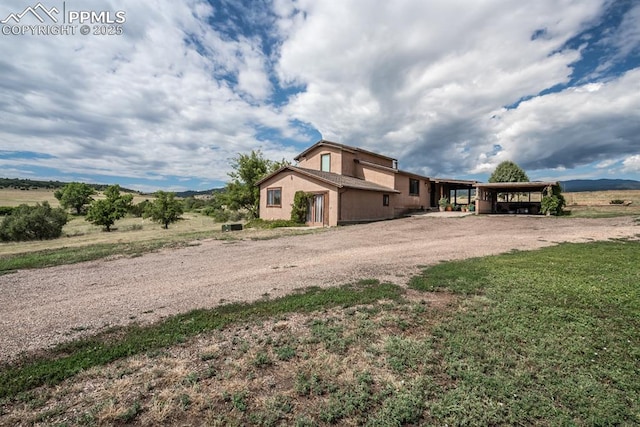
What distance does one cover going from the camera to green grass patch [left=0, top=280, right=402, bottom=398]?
11.3 ft

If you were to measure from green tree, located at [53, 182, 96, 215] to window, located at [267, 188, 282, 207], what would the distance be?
44.8 meters

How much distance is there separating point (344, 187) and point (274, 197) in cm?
659

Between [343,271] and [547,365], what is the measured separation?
497cm

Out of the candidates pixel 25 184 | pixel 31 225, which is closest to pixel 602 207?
pixel 31 225

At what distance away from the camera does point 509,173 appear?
46469mm

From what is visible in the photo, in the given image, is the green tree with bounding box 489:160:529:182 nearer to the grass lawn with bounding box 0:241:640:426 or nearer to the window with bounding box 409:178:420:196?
the window with bounding box 409:178:420:196

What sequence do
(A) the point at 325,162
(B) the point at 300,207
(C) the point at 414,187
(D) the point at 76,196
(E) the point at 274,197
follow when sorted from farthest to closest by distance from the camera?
(D) the point at 76,196 → (C) the point at 414,187 → (A) the point at 325,162 → (E) the point at 274,197 → (B) the point at 300,207

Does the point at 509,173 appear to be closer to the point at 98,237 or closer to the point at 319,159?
the point at 319,159

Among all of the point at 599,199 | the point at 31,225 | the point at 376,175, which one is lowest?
the point at 31,225

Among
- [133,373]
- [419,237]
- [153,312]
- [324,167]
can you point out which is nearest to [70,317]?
[153,312]

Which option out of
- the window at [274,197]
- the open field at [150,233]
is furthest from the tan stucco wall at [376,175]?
the open field at [150,233]

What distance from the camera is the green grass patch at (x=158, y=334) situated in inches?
135

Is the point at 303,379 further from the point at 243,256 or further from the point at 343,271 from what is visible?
the point at 243,256

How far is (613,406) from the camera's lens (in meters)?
2.79
